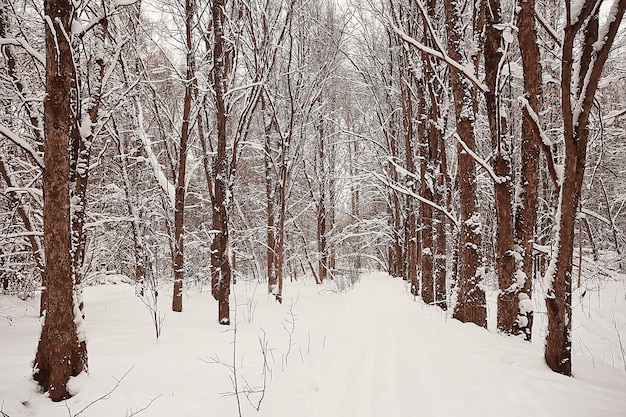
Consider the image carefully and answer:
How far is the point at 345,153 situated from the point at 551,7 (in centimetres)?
1227

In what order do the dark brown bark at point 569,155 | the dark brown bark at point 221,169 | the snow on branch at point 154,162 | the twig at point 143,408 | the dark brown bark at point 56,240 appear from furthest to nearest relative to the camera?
the snow on branch at point 154,162 → the dark brown bark at point 221,169 → the dark brown bark at point 56,240 → the twig at point 143,408 → the dark brown bark at point 569,155

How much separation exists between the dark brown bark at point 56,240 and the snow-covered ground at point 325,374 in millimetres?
211

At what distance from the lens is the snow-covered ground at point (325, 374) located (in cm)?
288

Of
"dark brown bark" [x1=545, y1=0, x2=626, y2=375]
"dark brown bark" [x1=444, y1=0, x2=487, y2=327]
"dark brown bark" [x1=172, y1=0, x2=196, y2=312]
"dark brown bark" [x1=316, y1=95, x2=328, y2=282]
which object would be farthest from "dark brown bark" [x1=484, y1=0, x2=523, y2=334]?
"dark brown bark" [x1=316, y1=95, x2=328, y2=282]

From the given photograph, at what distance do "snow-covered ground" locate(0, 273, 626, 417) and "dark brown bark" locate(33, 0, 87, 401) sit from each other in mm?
211

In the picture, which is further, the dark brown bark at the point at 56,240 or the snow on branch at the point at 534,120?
the dark brown bark at the point at 56,240

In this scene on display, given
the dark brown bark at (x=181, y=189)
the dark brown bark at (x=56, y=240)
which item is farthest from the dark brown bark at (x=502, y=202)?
the dark brown bark at (x=181, y=189)

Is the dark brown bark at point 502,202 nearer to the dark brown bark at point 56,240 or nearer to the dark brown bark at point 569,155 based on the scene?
the dark brown bark at point 569,155

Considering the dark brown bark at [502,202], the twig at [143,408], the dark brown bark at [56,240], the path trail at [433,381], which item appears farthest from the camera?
the dark brown bark at [502,202]

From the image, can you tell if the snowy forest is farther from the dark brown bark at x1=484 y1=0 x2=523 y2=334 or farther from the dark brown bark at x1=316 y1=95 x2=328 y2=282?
the dark brown bark at x1=316 y1=95 x2=328 y2=282

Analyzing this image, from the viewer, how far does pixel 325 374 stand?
150 inches

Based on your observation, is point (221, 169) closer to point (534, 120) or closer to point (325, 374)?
point (325, 374)

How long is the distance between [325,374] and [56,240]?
9.86 feet

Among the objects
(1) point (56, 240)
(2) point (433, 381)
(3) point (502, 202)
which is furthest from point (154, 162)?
(2) point (433, 381)
